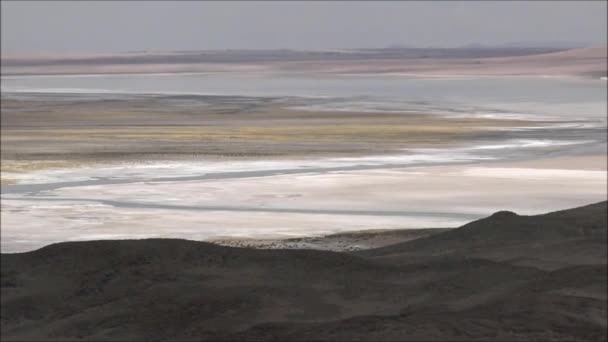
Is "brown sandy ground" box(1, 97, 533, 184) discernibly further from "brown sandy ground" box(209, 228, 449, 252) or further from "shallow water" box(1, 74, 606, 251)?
"brown sandy ground" box(209, 228, 449, 252)

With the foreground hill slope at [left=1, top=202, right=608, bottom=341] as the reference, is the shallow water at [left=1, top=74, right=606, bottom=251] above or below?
above

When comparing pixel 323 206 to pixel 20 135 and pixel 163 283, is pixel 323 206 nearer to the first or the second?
pixel 163 283

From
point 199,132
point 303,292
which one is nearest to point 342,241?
point 303,292

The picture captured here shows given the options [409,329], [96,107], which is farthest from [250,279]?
[96,107]

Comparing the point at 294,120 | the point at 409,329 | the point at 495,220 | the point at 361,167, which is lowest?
the point at 409,329

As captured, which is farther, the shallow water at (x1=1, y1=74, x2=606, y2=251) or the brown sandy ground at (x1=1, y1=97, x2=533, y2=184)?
the brown sandy ground at (x1=1, y1=97, x2=533, y2=184)

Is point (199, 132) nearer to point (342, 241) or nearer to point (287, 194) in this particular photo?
point (287, 194)

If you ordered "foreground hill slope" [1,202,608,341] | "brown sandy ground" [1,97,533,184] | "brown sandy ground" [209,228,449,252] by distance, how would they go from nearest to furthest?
"foreground hill slope" [1,202,608,341] → "brown sandy ground" [209,228,449,252] → "brown sandy ground" [1,97,533,184]

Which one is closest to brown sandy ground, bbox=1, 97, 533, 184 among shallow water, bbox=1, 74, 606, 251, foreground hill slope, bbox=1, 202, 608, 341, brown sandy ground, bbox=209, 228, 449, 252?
shallow water, bbox=1, 74, 606, 251
